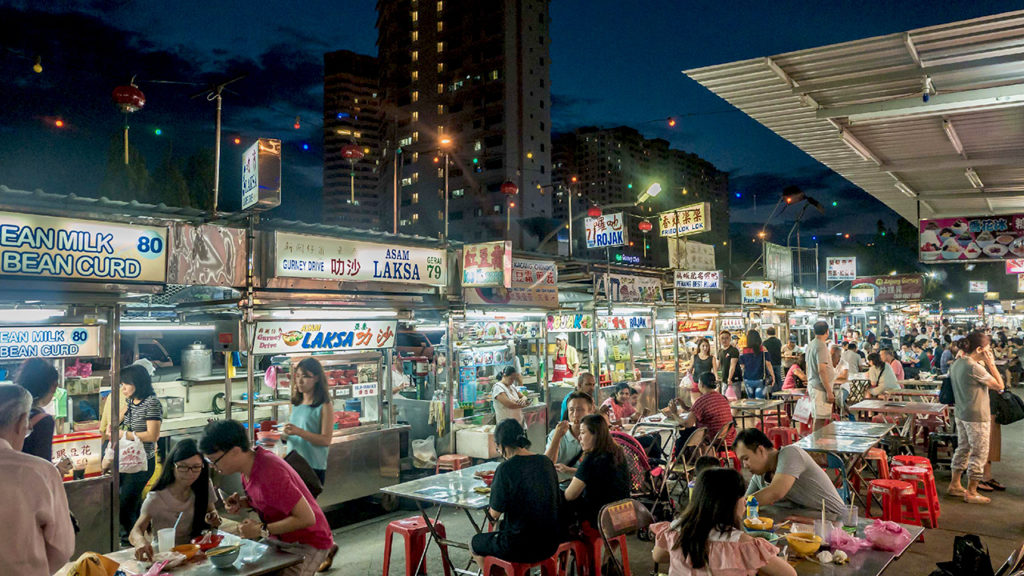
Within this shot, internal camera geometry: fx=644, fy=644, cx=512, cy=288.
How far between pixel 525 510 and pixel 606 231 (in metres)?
9.40

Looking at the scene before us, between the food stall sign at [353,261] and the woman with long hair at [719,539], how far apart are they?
5543 mm

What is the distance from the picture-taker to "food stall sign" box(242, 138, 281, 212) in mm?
6469

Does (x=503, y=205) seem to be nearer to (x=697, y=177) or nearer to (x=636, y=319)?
(x=697, y=177)

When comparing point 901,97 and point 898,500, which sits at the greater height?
point 901,97

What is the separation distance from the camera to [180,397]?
9.72 m

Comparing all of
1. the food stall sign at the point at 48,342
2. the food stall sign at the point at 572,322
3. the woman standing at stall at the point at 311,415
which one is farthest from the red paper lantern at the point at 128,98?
the food stall sign at the point at 572,322

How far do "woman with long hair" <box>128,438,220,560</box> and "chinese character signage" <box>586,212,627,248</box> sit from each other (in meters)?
9.39

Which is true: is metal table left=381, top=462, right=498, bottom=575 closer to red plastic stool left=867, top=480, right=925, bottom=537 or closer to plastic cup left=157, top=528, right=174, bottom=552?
plastic cup left=157, top=528, right=174, bottom=552

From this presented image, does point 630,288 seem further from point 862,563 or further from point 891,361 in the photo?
point 862,563

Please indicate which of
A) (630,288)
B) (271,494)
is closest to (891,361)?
(630,288)

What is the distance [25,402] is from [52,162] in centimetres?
2461

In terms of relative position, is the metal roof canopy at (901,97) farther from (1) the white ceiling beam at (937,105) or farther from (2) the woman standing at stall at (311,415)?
(2) the woman standing at stall at (311,415)

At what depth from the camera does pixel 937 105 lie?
5344 millimetres

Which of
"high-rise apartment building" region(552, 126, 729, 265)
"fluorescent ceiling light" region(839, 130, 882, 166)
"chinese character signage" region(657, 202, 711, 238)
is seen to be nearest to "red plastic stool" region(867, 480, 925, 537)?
"fluorescent ceiling light" region(839, 130, 882, 166)
